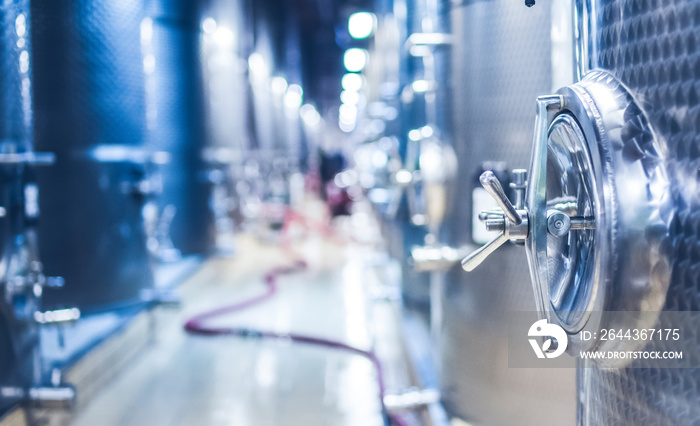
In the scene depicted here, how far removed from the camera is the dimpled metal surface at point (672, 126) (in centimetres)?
79

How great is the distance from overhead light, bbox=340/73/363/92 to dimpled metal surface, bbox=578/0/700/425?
30.5m

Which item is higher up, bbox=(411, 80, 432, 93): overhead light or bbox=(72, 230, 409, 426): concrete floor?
bbox=(411, 80, 432, 93): overhead light

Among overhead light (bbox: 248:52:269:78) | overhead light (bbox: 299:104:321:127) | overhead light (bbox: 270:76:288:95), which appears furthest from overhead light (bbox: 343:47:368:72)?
overhead light (bbox: 248:52:269:78)

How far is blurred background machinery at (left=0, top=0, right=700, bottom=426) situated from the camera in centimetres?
88

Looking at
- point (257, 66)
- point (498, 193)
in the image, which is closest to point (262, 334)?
point (498, 193)

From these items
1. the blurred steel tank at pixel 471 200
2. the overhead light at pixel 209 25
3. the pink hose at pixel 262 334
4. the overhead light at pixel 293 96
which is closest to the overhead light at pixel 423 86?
the blurred steel tank at pixel 471 200

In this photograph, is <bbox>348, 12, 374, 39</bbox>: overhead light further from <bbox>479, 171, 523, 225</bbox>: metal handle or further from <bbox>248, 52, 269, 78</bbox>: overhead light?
<bbox>479, 171, 523, 225</bbox>: metal handle

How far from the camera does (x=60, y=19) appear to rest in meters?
3.77

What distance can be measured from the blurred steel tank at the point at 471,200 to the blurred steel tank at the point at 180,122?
4.27 meters

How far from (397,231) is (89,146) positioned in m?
2.01

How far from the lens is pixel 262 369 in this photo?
11.2 ft

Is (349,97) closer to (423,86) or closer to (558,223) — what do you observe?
(423,86)

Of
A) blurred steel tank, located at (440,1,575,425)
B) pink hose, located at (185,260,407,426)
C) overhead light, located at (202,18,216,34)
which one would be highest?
overhead light, located at (202,18,216,34)

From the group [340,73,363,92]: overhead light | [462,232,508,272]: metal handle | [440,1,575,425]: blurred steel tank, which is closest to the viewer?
[462,232,508,272]: metal handle
